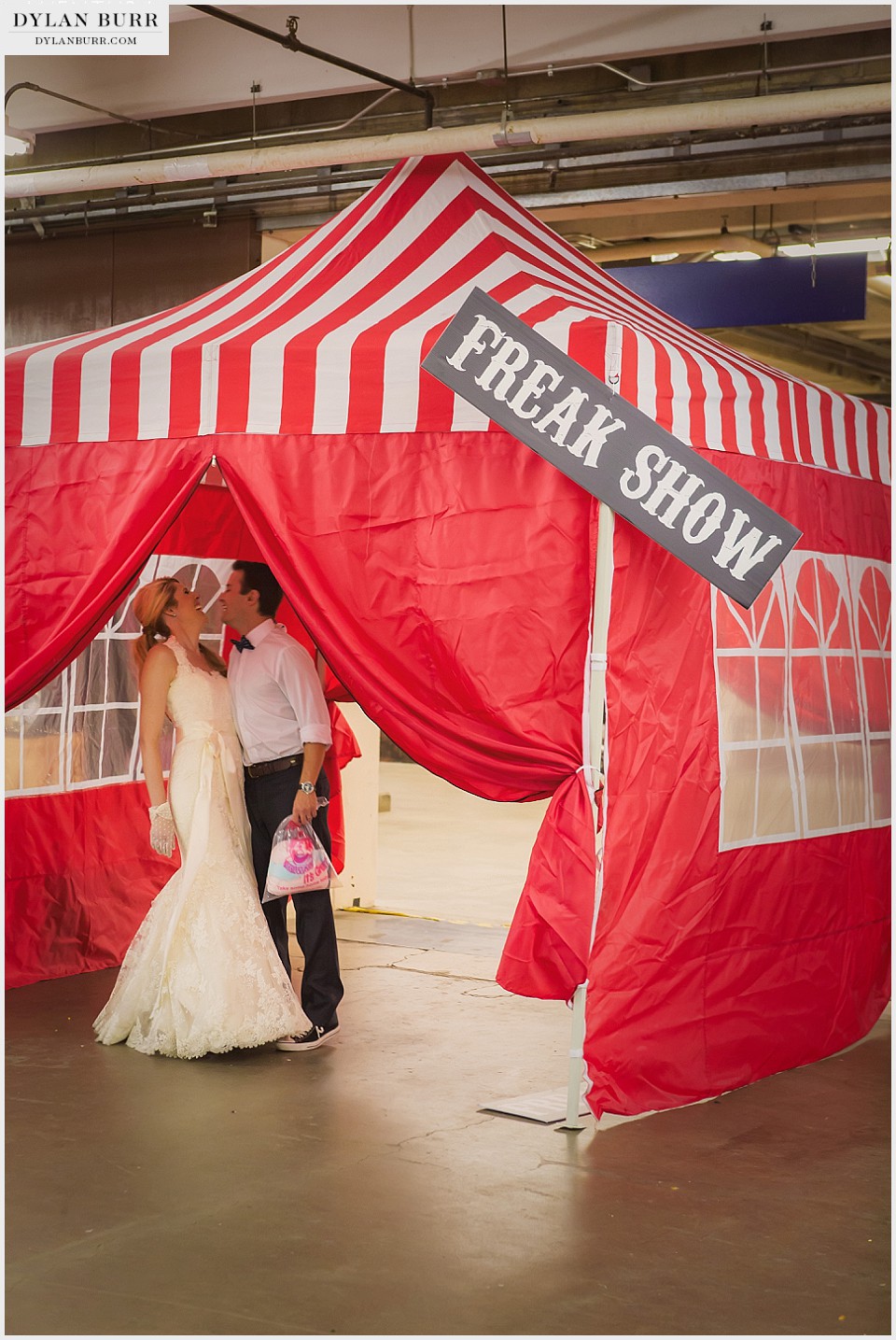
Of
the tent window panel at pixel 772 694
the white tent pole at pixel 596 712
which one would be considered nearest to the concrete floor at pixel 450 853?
the tent window panel at pixel 772 694

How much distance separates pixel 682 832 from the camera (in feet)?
14.9

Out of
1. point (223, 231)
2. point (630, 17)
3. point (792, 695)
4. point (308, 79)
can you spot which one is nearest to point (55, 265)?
point (223, 231)

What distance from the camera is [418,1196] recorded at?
12.7 feet

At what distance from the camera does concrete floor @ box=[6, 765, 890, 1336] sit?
3.21m

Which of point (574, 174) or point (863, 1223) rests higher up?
point (574, 174)

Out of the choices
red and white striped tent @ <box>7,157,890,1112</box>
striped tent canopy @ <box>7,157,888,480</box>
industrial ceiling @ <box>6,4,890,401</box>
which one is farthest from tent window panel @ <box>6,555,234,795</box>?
industrial ceiling @ <box>6,4,890,401</box>

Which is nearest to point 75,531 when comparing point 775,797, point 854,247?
point 775,797

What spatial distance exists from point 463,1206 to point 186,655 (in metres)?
2.42

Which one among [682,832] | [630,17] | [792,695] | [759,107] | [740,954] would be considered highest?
[630,17]

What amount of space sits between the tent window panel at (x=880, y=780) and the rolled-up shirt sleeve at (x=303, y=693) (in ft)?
7.09

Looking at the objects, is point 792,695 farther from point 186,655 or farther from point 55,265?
point 55,265

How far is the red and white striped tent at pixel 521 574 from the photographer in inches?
173

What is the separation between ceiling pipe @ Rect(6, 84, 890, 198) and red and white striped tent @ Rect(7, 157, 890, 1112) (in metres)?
1.23

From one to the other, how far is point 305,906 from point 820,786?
1.90 metres
